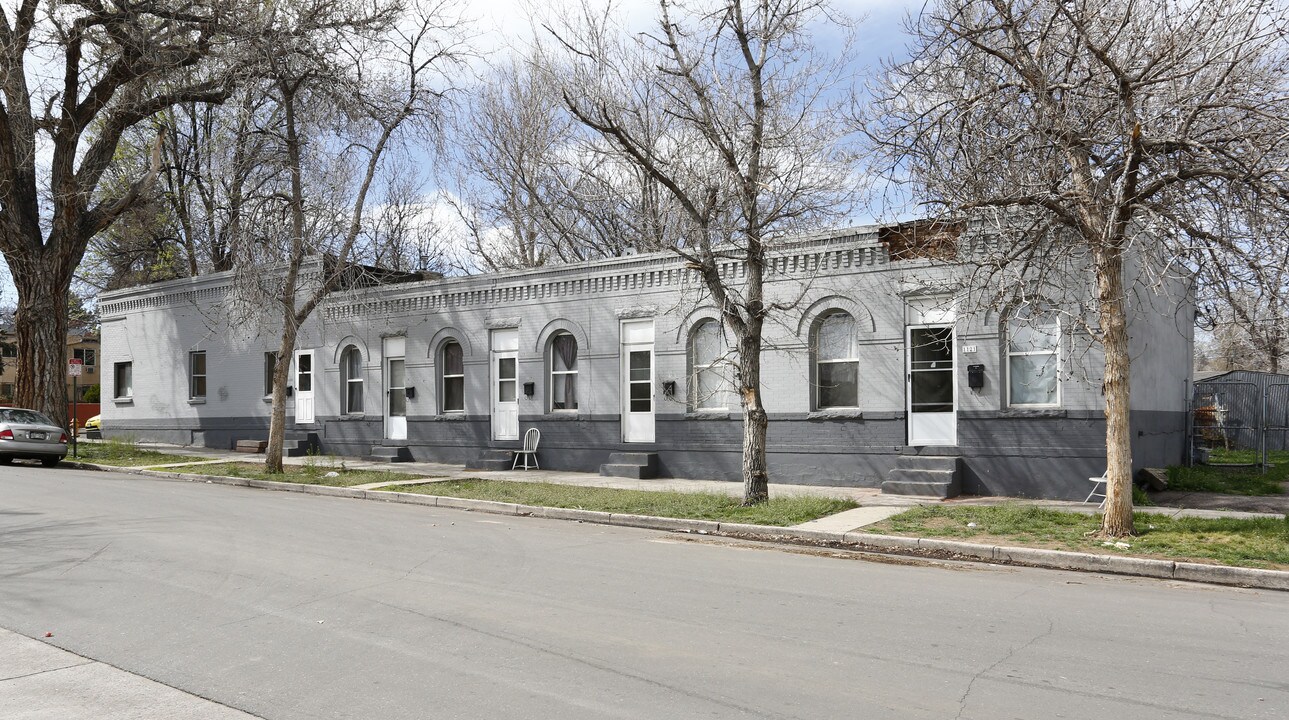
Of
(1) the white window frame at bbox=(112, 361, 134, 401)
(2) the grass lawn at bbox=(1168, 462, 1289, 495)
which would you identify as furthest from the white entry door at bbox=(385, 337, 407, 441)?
(2) the grass lawn at bbox=(1168, 462, 1289, 495)

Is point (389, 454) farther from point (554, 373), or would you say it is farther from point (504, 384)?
point (554, 373)

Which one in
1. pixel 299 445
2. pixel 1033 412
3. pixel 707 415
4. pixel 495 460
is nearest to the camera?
pixel 1033 412

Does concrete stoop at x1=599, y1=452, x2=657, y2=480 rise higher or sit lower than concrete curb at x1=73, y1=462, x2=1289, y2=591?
higher

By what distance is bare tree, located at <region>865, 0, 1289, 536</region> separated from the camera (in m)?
10.1

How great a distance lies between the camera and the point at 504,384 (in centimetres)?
2259

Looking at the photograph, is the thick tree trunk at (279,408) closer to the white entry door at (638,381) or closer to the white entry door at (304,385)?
the white entry door at (304,385)

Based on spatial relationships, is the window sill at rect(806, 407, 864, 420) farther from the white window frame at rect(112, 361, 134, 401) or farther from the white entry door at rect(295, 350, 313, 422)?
the white window frame at rect(112, 361, 134, 401)

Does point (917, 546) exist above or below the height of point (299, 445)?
below

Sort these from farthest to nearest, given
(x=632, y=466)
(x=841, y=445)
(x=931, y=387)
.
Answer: (x=632, y=466), (x=841, y=445), (x=931, y=387)

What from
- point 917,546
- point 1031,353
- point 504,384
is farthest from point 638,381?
point 917,546

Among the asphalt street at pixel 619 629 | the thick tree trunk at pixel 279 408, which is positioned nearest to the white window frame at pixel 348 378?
the thick tree trunk at pixel 279 408

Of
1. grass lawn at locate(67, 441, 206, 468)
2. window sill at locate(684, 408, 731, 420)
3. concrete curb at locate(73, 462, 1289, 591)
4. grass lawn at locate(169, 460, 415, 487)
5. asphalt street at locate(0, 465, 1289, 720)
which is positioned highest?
window sill at locate(684, 408, 731, 420)

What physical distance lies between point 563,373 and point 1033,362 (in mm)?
10173

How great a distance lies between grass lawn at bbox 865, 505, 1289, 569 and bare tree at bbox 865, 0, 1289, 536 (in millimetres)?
588
